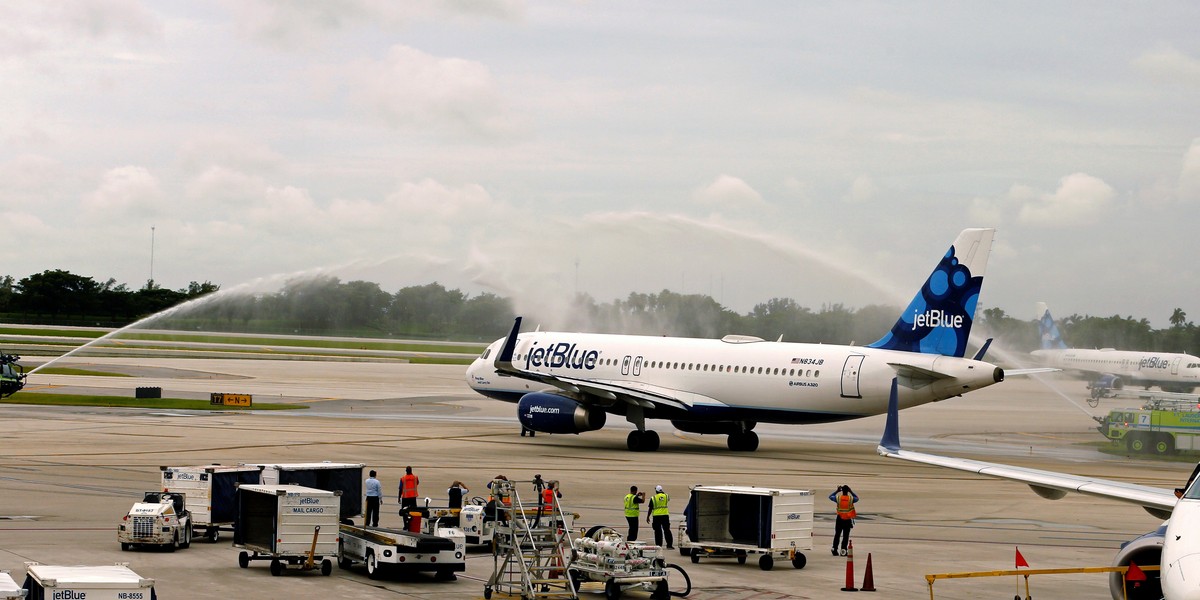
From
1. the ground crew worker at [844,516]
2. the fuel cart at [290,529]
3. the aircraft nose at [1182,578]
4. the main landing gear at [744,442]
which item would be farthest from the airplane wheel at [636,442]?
the aircraft nose at [1182,578]

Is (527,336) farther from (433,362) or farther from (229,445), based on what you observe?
(433,362)

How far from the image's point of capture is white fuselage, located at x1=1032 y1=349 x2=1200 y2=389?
3268 inches

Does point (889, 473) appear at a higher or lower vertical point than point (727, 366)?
lower

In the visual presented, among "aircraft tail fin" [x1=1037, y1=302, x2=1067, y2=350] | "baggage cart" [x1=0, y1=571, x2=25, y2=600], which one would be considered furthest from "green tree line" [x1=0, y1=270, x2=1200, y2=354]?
"baggage cart" [x1=0, y1=571, x2=25, y2=600]

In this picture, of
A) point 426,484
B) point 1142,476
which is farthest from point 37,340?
point 1142,476

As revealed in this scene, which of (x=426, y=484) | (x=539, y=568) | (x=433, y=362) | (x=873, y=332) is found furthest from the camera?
(x=433, y=362)

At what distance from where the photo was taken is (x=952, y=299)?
4834 centimetres

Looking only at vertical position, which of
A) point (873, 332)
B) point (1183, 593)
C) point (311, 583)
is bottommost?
point (311, 583)

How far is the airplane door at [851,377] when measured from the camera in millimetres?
48719

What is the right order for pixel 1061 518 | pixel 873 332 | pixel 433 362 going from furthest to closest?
pixel 433 362
pixel 873 332
pixel 1061 518

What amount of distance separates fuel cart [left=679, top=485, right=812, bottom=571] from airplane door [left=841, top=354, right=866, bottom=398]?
71.6ft

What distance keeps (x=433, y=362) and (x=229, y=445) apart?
278 feet

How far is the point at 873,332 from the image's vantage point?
2591 inches

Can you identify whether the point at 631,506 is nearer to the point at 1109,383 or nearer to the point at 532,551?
the point at 532,551
